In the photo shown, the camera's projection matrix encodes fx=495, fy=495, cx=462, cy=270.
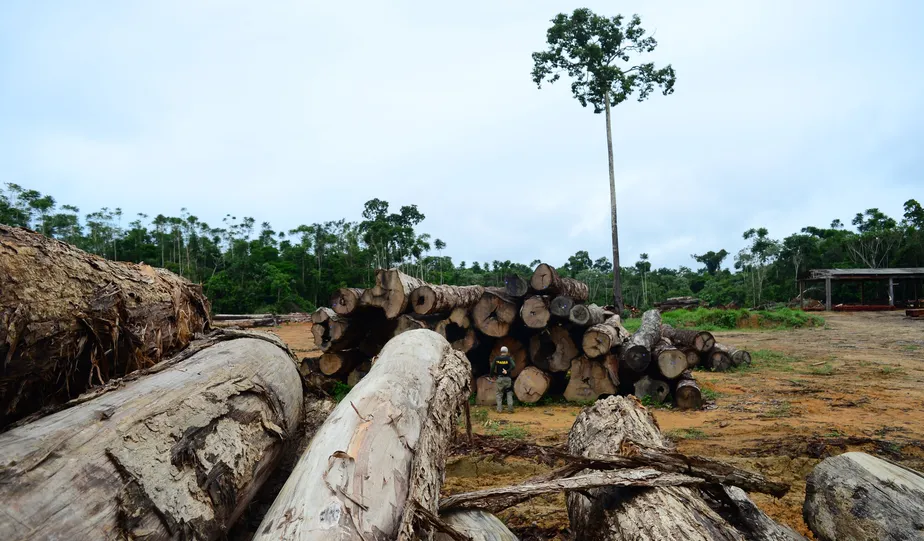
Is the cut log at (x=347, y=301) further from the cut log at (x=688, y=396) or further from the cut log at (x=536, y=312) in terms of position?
the cut log at (x=688, y=396)

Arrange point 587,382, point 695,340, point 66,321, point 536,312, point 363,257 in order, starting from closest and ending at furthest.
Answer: point 66,321 → point 536,312 → point 587,382 → point 695,340 → point 363,257

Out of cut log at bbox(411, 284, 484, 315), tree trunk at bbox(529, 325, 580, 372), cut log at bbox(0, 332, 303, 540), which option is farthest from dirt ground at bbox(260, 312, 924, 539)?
cut log at bbox(0, 332, 303, 540)

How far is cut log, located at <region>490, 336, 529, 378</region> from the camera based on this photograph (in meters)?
8.45

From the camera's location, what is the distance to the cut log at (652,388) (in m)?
7.98

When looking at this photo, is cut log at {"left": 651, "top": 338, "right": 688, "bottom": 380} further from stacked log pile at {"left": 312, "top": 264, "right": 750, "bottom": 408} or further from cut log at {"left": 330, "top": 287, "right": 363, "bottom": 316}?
cut log at {"left": 330, "top": 287, "right": 363, "bottom": 316}

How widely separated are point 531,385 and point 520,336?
941mm

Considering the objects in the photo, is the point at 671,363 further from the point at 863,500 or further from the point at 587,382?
the point at 863,500

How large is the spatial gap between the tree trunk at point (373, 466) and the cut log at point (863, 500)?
7.23 ft

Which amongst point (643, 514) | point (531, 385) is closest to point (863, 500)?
point (643, 514)

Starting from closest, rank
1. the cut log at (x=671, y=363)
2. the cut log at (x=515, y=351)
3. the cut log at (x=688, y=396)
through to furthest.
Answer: the cut log at (x=688, y=396) < the cut log at (x=671, y=363) < the cut log at (x=515, y=351)

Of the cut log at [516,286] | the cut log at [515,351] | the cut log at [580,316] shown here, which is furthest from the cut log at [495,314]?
the cut log at [580,316]

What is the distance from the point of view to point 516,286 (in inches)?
323

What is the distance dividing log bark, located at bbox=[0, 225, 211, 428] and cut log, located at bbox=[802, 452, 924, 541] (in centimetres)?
395

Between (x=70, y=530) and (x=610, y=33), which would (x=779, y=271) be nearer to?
(x=610, y=33)
